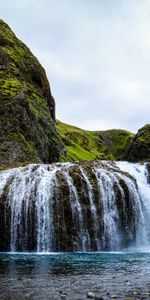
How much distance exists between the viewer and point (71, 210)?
46.8 meters

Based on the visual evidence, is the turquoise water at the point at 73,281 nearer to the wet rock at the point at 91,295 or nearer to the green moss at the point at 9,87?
the wet rock at the point at 91,295

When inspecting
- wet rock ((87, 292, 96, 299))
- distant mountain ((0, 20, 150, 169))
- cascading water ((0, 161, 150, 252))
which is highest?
distant mountain ((0, 20, 150, 169))

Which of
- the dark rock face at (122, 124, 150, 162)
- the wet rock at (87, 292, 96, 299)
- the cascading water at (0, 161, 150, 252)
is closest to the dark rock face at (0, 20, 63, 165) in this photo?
the cascading water at (0, 161, 150, 252)

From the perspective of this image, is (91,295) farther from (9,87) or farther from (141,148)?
(141,148)

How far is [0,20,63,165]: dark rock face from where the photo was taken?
247ft

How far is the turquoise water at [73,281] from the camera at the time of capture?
1842 cm

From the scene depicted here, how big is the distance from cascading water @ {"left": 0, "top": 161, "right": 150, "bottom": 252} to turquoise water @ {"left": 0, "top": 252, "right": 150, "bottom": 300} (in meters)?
14.6

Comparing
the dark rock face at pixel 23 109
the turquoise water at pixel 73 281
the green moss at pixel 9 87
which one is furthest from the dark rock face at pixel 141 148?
the turquoise water at pixel 73 281

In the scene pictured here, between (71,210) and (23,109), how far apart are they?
130ft

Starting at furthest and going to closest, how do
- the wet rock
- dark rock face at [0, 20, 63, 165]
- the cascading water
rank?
dark rock face at [0, 20, 63, 165], the cascading water, the wet rock

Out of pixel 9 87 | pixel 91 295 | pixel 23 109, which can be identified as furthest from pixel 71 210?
pixel 9 87

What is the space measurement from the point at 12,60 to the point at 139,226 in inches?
2697

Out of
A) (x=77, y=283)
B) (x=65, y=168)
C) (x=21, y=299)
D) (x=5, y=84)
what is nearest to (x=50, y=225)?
(x=65, y=168)

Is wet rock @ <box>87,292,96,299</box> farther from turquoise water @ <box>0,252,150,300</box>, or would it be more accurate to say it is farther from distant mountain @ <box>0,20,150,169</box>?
distant mountain @ <box>0,20,150,169</box>
